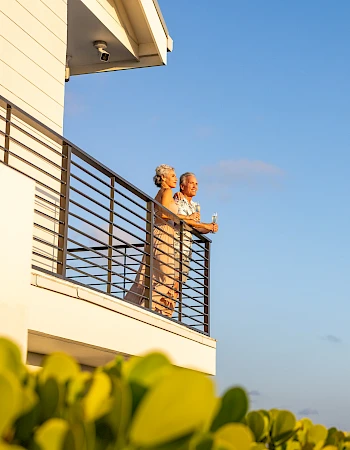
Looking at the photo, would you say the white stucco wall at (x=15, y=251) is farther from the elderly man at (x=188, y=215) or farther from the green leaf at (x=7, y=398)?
the green leaf at (x=7, y=398)

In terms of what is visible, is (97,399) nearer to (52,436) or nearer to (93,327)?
(52,436)

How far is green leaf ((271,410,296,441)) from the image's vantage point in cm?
240

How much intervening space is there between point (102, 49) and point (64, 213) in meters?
5.66

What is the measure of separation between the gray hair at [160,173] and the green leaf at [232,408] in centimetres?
874

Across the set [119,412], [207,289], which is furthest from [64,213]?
[119,412]

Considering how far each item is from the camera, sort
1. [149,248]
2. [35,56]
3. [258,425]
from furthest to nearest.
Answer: [35,56]
[149,248]
[258,425]

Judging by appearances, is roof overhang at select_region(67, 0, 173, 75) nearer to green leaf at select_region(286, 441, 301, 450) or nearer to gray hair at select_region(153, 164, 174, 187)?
gray hair at select_region(153, 164, 174, 187)

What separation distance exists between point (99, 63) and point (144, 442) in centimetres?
1271

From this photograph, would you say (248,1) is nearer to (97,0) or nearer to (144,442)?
(97,0)

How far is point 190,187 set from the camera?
35.7ft

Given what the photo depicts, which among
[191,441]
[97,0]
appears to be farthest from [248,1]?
[191,441]

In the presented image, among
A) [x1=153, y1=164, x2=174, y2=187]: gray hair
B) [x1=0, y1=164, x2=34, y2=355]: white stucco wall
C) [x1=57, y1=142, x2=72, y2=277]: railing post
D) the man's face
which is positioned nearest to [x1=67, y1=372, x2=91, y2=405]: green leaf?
[x1=0, y1=164, x2=34, y2=355]: white stucco wall

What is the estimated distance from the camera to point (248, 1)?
102 feet

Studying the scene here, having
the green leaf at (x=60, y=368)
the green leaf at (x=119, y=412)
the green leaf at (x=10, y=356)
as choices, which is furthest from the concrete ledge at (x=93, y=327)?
the green leaf at (x=119, y=412)
